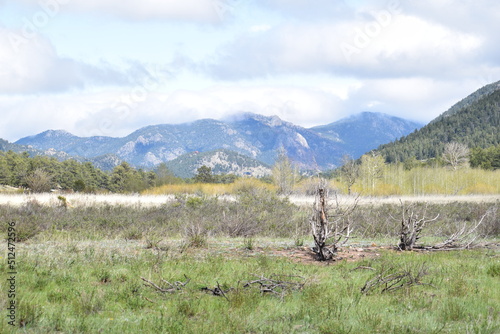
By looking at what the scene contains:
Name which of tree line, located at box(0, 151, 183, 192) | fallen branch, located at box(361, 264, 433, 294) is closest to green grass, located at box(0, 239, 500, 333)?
fallen branch, located at box(361, 264, 433, 294)

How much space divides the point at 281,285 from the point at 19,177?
261 feet

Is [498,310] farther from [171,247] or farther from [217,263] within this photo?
[171,247]

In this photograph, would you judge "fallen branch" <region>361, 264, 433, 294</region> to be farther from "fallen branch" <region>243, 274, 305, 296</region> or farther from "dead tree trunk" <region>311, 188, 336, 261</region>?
"dead tree trunk" <region>311, 188, 336, 261</region>

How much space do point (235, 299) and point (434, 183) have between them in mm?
65623

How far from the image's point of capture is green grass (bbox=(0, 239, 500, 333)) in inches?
226

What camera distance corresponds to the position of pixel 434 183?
6644 cm

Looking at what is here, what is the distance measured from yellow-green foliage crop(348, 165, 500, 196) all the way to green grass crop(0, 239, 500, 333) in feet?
167

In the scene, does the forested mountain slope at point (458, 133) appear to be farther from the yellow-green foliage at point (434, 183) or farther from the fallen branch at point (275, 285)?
the fallen branch at point (275, 285)

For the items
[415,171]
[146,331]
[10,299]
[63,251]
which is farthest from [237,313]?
[415,171]

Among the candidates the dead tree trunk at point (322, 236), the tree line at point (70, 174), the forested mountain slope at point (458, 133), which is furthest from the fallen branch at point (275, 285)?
the forested mountain slope at point (458, 133)

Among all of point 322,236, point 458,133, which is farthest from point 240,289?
point 458,133

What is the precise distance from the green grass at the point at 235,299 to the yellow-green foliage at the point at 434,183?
2004 inches

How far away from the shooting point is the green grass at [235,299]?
18.8 feet

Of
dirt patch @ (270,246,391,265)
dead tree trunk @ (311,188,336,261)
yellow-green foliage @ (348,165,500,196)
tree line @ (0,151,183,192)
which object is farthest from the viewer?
tree line @ (0,151,183,192)
